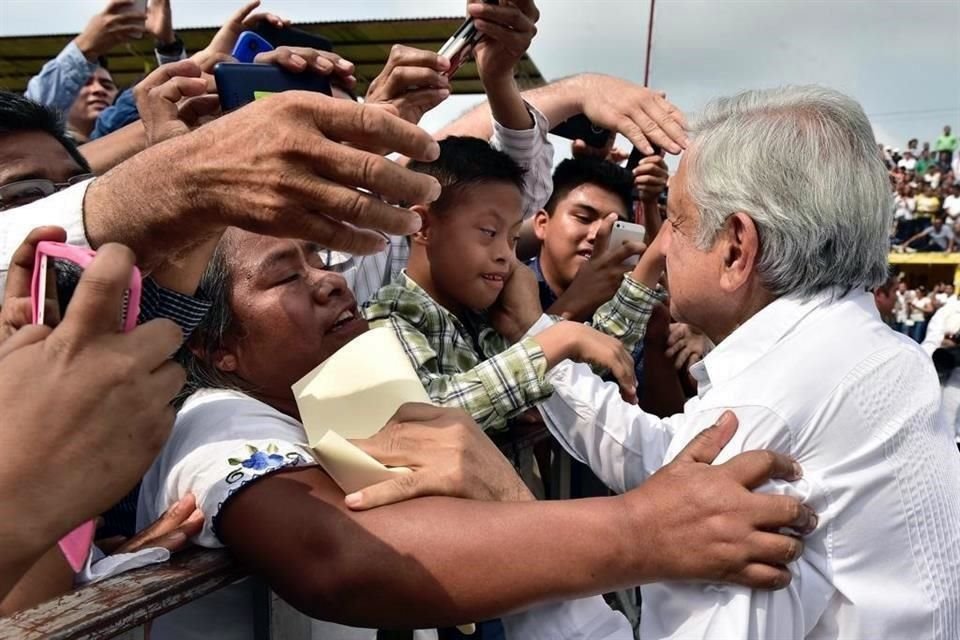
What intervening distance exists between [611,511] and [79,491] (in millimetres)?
793

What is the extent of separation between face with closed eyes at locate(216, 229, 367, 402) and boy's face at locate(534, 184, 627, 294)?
1.89 m

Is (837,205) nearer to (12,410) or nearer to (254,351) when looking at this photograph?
(254,351)

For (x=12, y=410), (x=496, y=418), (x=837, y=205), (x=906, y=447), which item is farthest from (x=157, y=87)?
(x=906, y=447)

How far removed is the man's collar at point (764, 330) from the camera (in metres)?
1.59

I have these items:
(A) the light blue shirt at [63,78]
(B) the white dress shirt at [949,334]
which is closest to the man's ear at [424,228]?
(A) the light blue shirt at [63,78]

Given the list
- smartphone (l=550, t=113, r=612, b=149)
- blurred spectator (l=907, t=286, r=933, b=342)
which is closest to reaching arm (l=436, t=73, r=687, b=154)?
smartphone (l=550, t=113, r=612, b=149)

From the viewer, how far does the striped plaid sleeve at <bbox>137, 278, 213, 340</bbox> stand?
1485 mm

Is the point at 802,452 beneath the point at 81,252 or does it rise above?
beneath

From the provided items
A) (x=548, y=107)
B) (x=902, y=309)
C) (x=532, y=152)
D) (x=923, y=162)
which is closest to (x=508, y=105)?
(x=532, y=152)

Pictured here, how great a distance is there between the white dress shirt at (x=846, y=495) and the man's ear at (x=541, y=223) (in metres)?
2.24

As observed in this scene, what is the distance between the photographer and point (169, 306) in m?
1.51

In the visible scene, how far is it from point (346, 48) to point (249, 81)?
618 centimetres

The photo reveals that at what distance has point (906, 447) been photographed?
148 cm

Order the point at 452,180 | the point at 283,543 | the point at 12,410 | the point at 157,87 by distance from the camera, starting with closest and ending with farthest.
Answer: the point at 12,410
the point at 283,543
the point at 157,87
the point at 452,180
